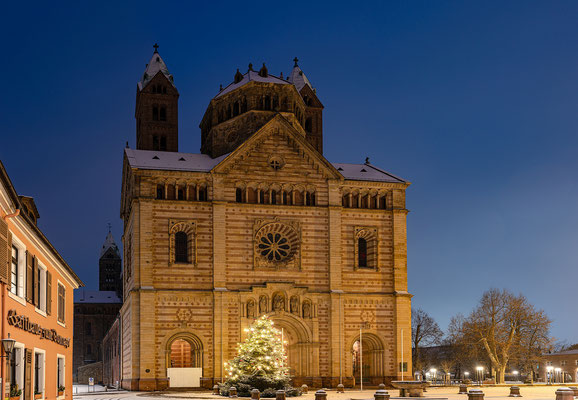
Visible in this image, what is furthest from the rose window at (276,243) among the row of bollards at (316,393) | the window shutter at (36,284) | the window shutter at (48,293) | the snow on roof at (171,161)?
the window shutter at (36,284)

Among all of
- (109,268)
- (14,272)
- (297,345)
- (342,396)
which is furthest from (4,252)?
(109,268)

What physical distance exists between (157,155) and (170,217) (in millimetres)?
6756

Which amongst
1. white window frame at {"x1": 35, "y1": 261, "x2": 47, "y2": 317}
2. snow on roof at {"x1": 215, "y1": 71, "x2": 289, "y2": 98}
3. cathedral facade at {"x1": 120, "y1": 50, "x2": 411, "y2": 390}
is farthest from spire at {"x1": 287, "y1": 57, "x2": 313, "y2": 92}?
white window frame at {"x1": 35, "y1": 261, "x2": 47, "y2": 317}

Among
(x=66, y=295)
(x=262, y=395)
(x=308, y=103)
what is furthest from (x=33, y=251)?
(x=308, y=103)

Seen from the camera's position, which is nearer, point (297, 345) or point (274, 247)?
point (297, 345)

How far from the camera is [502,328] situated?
76.4 meters

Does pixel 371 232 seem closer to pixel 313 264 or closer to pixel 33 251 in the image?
pixel 313 264

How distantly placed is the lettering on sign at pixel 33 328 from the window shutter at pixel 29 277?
865 mm

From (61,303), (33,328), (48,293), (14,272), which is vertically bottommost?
(33,328)

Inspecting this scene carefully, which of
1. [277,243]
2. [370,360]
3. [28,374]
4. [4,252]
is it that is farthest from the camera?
[370,360]

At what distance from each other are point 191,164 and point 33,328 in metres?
35.9

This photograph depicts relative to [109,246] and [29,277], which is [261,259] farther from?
[109,246]

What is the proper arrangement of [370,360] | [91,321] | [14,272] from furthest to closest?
[91,321], [370,360], [14,272]

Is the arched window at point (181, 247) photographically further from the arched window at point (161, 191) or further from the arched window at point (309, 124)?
the arched window at point (309, 124)
